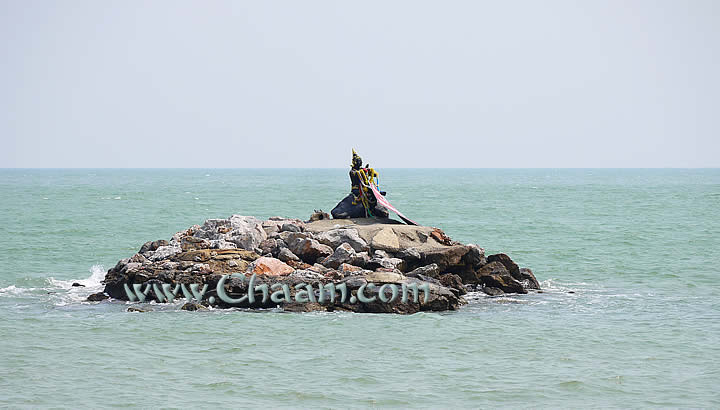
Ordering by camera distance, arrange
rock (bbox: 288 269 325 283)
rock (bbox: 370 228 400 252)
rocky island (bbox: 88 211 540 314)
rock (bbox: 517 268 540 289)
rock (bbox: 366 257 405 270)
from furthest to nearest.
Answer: rock (bbox: 517 268 540 289), rock (bbox: 370 228 400 252), rock (bbox: 366 257 405 270), rock (bbox: 288 269 325 283), rocky island (bbox: 88 211 540 314)

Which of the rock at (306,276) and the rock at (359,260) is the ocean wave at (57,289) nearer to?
the rock at (306,276)

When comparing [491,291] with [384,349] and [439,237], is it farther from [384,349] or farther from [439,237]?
[384,349]

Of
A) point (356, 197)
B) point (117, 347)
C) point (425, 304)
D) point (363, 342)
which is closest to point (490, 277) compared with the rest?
point (425, 304)

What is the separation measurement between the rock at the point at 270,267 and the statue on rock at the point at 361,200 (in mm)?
4568

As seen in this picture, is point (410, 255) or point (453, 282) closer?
point (453, 282)

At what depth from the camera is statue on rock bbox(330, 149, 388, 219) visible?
90.4 ft

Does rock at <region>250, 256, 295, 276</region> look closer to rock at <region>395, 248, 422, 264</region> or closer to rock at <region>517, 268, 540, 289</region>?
rock at <region>395, 248, 422, 264</region>

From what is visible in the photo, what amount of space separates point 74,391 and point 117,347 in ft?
10.0

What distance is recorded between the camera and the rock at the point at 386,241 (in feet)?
82.8

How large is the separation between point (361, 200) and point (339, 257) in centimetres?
411

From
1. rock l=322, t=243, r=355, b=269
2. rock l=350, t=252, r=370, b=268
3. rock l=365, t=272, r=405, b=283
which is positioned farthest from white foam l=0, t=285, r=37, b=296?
rock l=365, t=272, r=405, b=283

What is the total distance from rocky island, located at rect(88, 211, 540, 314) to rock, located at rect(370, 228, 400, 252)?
0.03 metres

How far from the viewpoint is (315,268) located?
23703 mm
